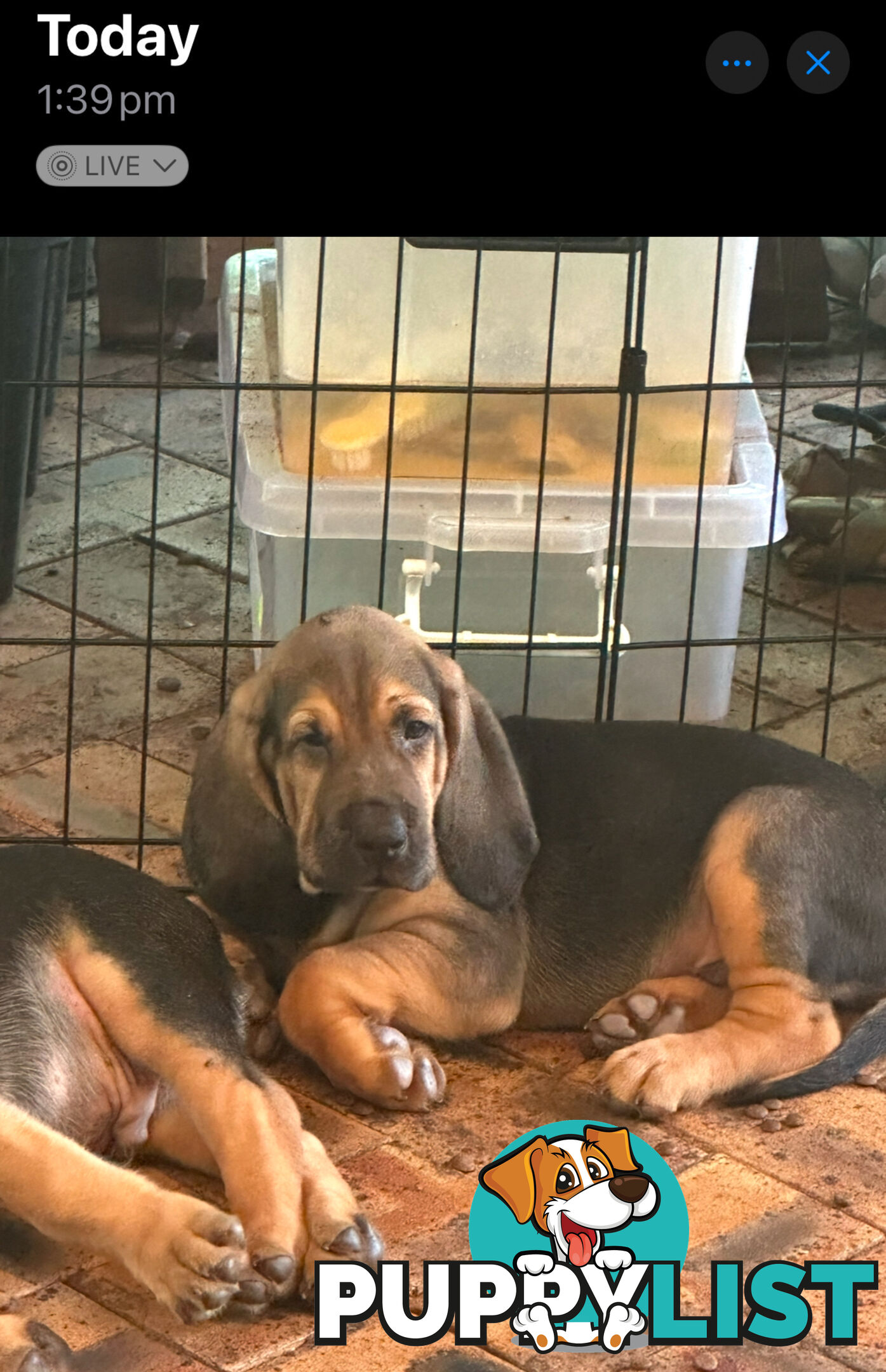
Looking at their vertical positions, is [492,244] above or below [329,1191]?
above

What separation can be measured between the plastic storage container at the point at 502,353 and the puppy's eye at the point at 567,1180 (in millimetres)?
2416

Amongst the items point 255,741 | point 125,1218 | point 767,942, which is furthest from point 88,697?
point 125,1218

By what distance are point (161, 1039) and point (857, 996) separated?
152cm

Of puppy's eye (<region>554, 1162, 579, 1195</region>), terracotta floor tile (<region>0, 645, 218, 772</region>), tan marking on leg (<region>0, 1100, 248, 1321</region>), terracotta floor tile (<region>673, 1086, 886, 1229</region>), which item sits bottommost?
terracotta floor tile (<region>673, 1086, 886, 1229</region>)

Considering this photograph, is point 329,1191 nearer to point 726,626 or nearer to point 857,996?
point 857,996

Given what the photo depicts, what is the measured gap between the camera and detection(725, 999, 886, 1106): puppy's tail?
12.0 feet

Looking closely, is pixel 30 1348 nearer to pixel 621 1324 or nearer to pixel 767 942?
pixel 621 1324

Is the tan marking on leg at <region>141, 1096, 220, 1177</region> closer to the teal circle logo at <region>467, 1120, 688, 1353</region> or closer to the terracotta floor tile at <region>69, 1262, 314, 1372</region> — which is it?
the terracotta floor tile at <region>69, 1262, 314, 1372</region>

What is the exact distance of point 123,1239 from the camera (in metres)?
2.88

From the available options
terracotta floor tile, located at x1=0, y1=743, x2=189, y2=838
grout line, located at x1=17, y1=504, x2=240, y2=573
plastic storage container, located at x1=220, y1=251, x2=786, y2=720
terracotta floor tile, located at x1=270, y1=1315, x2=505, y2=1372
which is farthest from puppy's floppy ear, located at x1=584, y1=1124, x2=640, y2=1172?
grout line, located at x1=17, y1=504, x2=240, y2=573

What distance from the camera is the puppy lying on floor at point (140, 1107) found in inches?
113

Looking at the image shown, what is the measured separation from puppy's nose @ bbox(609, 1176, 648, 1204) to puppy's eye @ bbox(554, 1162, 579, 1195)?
0.19 feet
